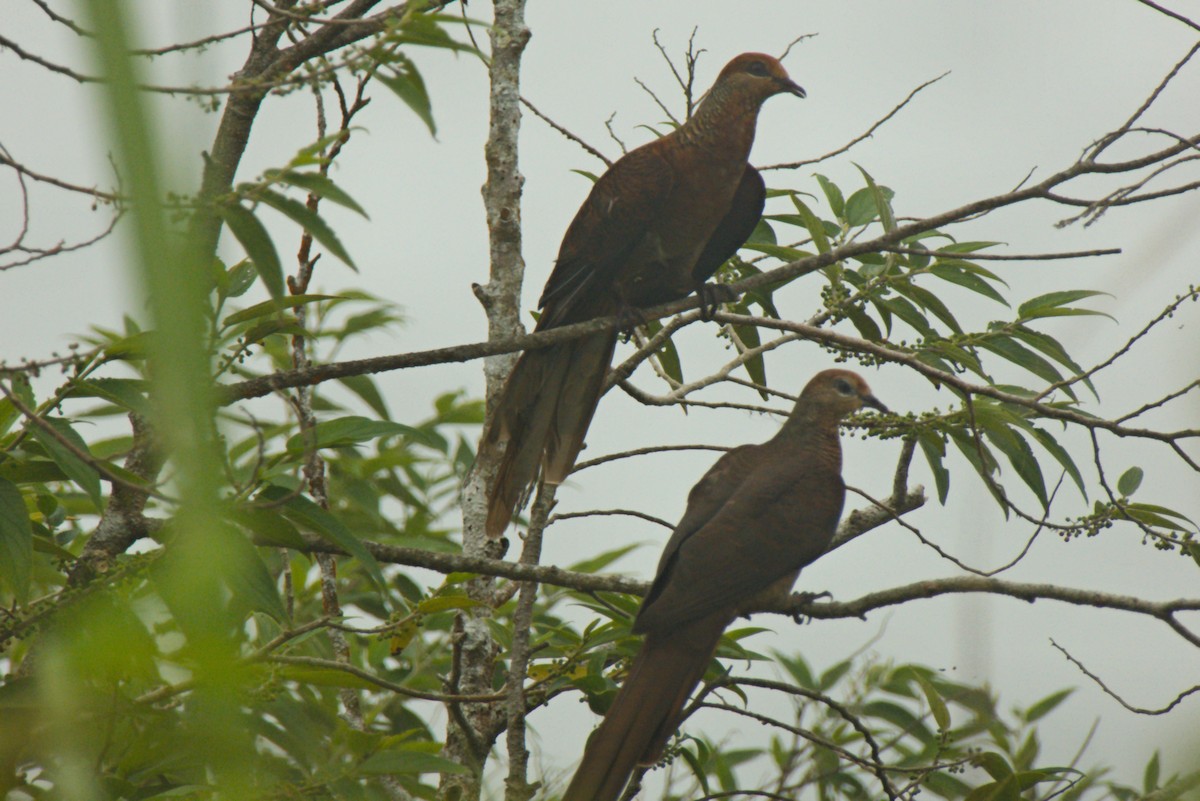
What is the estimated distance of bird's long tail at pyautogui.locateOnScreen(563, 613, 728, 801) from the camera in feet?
7.45

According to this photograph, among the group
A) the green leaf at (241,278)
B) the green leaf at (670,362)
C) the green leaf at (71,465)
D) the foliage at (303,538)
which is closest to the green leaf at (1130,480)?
the foliage at (303,538)

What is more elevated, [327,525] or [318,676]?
[327,525]

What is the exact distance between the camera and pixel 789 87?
11.0 ft

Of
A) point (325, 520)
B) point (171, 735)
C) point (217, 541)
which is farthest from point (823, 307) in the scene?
point (217, 541)

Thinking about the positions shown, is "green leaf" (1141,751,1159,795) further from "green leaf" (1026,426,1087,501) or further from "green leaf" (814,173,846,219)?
"green leaf" (814,173,846,219)

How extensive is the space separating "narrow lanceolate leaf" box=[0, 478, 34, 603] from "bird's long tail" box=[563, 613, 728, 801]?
115cm

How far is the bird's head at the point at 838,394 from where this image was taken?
3.15 meters

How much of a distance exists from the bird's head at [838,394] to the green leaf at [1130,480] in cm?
96

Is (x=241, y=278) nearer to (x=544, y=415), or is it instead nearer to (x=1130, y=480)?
(x=544, y=415)

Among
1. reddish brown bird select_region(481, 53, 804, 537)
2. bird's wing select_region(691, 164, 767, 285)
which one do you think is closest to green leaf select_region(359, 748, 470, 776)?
reddish brown bird select_region(481, 53, 804, 537)

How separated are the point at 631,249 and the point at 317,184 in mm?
1968

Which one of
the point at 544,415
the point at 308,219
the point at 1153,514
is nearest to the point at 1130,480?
the point at 1153,514

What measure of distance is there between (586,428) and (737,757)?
1.09 m

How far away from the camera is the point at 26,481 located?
1844 millimetres
